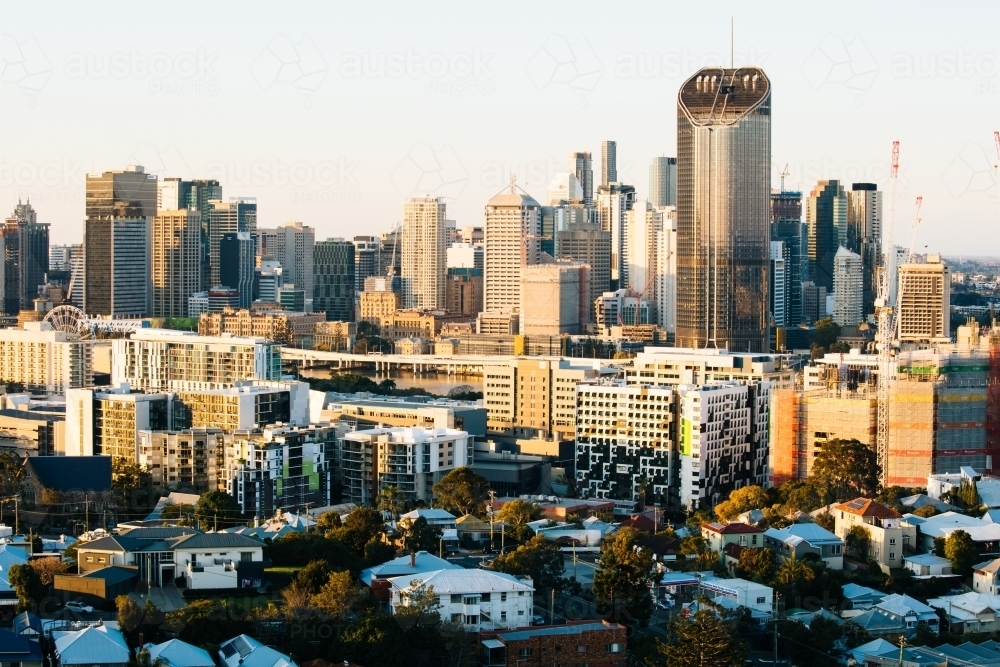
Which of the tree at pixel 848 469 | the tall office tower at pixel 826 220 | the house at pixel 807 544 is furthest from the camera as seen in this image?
the tall office tower at pixel 826 220

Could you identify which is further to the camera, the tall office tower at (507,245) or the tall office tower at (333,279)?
the tall office tower at (333,279)

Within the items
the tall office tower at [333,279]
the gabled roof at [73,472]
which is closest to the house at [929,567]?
the gabled roof at [73,472]

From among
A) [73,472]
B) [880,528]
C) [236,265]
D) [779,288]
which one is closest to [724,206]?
[779,288]

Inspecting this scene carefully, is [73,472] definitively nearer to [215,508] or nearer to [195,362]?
[215,508]

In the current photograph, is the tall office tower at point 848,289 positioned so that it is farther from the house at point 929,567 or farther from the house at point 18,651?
the house at point 18,651

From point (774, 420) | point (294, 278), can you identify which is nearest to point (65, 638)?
point (774, 420)

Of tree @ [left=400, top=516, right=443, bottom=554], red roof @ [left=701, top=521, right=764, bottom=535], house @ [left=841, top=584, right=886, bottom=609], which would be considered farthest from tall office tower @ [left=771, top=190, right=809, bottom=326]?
house @ [left=841, top=584, right=886, bottom=609]

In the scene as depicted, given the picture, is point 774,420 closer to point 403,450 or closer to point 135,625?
point 403,450
